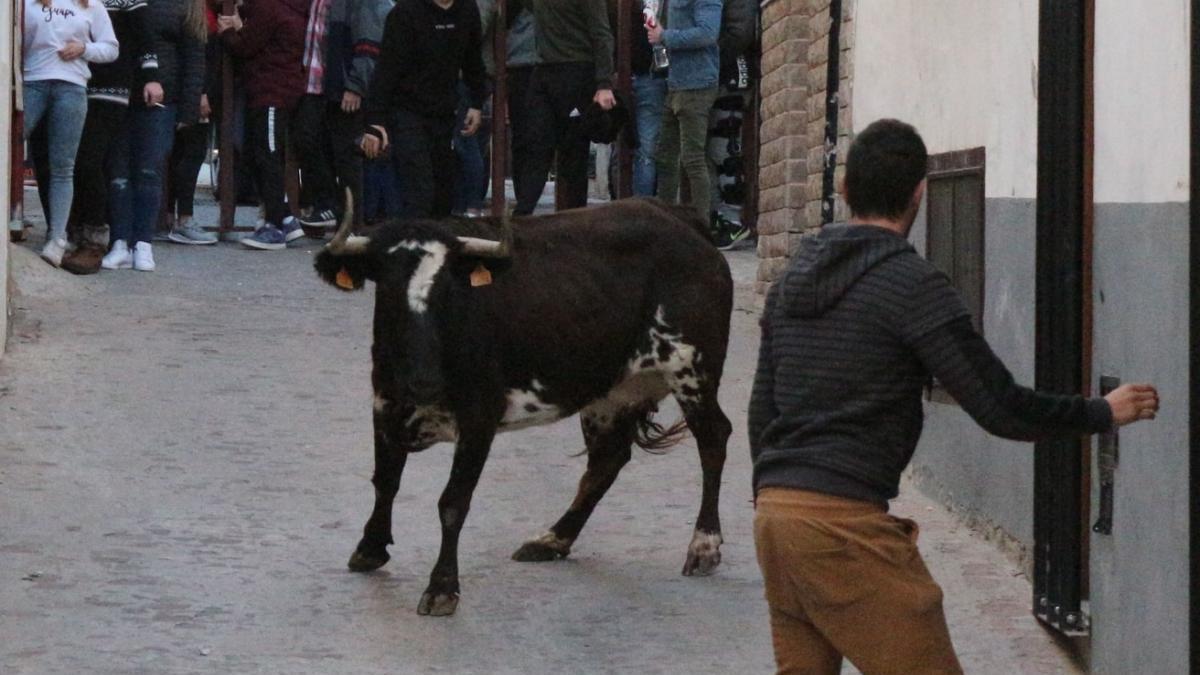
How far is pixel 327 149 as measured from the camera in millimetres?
16094

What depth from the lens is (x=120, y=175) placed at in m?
14.2

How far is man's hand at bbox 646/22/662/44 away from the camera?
1535 centimetres

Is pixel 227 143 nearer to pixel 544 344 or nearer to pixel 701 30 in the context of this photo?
pixel 701 30

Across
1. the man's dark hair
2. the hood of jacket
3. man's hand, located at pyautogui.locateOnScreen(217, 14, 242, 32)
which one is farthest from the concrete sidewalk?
man's hand, located at pyautogui.locateOnScreen(217, 14, 242, 32)

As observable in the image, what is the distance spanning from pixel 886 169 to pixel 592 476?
4183 mm

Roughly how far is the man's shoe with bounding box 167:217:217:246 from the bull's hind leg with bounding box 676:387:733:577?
816 cm

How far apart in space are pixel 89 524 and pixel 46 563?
0.63 meters

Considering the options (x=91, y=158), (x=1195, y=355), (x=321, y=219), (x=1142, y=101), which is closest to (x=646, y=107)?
(x=321, y=219)

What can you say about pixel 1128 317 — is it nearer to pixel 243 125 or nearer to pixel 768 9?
pixel 768 9

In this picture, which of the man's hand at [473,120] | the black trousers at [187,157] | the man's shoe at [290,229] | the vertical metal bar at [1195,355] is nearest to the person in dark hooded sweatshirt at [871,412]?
the vertical metal bar at [1195,355]

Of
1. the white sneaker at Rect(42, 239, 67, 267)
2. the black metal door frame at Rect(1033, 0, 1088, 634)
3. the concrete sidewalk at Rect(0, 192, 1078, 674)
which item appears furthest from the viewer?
the white sneaker at Rect(42, 239, 67, 267)

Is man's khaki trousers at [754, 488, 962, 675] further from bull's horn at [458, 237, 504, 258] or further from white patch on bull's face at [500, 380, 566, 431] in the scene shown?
white patch on bull's face at [500, 380, 566, 431]

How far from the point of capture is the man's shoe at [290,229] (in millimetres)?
16078

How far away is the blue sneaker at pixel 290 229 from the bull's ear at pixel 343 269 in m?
8.17
